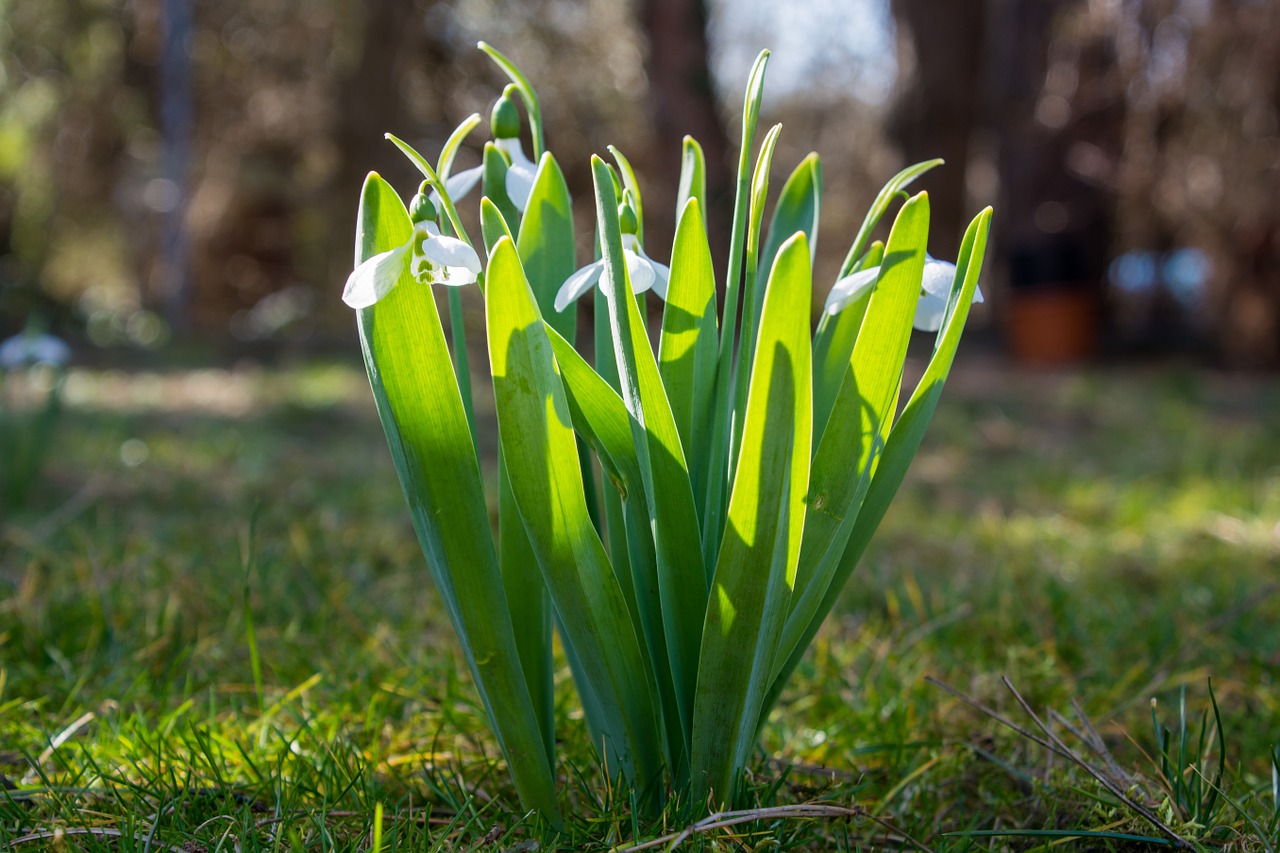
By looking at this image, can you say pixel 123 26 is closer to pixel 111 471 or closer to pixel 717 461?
pixel 111 471

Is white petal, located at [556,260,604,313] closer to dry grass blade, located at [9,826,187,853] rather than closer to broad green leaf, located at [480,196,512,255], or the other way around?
broad green leaf, located at [480,196,512,255]

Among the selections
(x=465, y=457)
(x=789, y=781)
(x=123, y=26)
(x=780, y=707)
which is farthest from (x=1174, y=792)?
(x=123, y=26)

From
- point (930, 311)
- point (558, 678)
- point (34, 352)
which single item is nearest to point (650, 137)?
point (34, 352)

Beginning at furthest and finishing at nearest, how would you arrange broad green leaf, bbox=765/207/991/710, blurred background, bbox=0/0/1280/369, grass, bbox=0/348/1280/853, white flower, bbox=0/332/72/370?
1. blurred background, bbox=0/0/1280/369
2. white flower, bbox=0/332/72/370
3. grass, bbox=0/348/1280/853
4. broad green leaf, bbox=765/207/991/710

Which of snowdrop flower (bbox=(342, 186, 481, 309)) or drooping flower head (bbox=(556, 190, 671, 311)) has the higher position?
snowdrop flower (bbox=(342, 186, 481, 309))

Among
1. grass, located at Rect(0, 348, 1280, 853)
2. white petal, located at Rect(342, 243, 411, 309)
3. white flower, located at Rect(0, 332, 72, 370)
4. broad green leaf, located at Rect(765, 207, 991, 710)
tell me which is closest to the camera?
white petal, located at Rect(342, 243, 411, 309)

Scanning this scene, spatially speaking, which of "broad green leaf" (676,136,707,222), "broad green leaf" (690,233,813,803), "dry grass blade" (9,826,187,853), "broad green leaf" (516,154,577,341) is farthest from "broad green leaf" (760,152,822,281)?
"dry grass blade" (9,826,187,853)

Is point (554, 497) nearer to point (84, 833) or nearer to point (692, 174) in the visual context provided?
point (692, 174)
